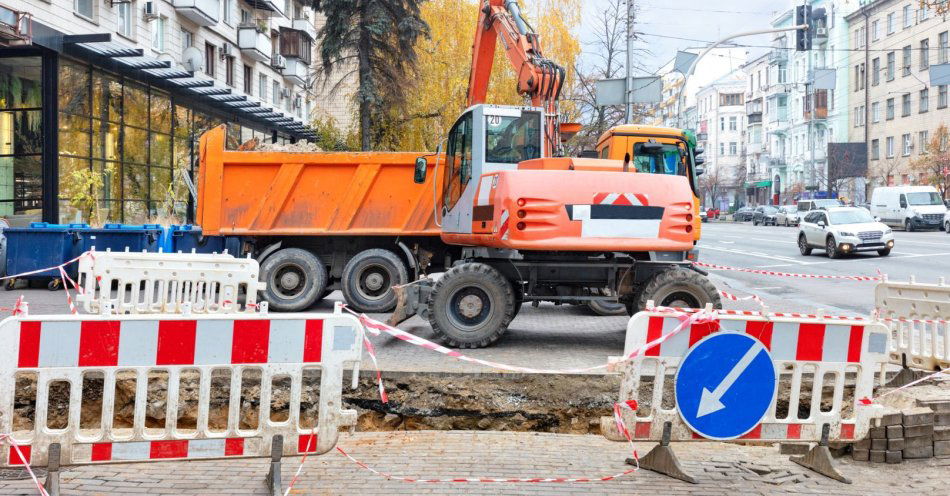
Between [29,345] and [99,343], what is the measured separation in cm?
31

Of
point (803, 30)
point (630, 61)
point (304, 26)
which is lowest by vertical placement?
point (630, 61)

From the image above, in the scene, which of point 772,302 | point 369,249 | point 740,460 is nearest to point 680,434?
point 740,460

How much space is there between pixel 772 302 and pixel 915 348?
6416 millimetres

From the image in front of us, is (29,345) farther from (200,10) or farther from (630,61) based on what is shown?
(200,10)

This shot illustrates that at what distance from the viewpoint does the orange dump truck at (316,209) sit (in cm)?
1247

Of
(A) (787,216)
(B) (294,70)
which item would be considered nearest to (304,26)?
(B) (294,70)

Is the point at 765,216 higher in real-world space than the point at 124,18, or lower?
lower

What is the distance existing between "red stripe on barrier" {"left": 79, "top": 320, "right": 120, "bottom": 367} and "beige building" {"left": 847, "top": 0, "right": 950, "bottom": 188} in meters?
52.4

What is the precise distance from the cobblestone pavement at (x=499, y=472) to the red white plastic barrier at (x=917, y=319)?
1715 mm

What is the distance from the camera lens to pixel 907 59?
55.6 m

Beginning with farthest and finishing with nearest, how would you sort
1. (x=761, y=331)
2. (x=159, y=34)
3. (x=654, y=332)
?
(x=159, y=34) < (x=761, y=331) < (x=654, y=332)

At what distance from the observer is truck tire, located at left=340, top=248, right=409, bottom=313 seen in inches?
490

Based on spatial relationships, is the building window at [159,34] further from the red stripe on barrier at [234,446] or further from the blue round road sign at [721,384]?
the blue round road sign at [721,384]

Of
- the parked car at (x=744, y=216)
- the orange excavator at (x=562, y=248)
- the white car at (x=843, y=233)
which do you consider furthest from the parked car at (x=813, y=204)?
the orange excavator at (x=562, y=248)
